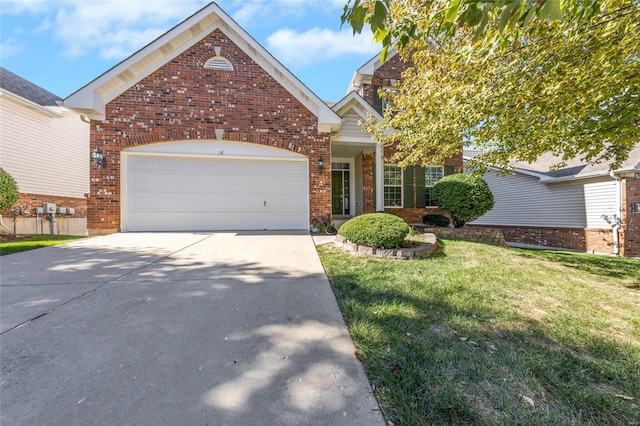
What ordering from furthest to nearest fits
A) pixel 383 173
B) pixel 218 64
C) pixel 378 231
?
pixel 383 173
pixel 218 64
pixel 378 231

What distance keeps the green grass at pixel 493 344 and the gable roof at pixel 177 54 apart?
590cm

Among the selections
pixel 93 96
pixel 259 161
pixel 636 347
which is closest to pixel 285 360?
pixel 636 347

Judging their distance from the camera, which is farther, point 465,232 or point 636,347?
point 465,232

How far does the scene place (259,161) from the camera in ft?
26.4

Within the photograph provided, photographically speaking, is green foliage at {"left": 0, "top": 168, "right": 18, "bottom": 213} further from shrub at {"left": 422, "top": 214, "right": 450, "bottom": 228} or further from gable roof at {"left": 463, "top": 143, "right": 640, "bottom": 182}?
gable roof at {"left": 463, "top": 143, "right": 640, "bottom": 182}

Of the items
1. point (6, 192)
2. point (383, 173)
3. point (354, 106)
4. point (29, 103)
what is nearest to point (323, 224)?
point (383, 173)

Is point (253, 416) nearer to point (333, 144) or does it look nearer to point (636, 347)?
point (636, 347)

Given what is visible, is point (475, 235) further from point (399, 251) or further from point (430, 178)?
point (399, 251)

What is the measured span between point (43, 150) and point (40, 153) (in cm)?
22

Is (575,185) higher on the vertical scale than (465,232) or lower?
higher

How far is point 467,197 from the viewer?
8102mm

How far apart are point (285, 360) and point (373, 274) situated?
88.8 inches

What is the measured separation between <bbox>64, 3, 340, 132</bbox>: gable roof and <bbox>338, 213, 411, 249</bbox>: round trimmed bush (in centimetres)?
388

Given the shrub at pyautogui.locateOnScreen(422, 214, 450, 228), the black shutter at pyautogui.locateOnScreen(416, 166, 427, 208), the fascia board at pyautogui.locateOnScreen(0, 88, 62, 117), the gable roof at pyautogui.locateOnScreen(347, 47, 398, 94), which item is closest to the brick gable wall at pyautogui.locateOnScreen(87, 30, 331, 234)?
the gable roof at pyautogui.locateOnScreen(347, 47, 398, 94)
